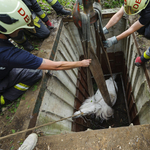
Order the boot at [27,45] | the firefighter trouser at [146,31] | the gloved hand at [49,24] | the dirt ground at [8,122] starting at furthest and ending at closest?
the gloved hand at [49,24] < the boot at [27,45] < the firefighter trouser at [146,31] < the dirt ground at [8,122]

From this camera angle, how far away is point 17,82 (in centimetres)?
302

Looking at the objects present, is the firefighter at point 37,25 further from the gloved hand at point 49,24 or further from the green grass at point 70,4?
the green grass at point 70,4

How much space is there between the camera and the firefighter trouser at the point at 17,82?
296cm

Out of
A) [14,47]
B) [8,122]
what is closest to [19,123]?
[8,122]

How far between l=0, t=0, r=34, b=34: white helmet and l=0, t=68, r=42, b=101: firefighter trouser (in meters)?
1.15

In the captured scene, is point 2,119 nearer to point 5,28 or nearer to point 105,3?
point 5,28

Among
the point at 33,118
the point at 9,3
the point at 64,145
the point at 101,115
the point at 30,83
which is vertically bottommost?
the point at 101,115

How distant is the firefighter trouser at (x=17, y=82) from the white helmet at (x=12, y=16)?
3.76 feet

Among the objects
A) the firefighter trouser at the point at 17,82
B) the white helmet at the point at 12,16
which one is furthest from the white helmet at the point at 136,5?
the firefighter trouser at the point at 17,82

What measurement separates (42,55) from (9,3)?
1.72m

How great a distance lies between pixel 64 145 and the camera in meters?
2.18

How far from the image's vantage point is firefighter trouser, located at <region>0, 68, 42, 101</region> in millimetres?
2957

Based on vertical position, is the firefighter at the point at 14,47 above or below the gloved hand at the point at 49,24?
above

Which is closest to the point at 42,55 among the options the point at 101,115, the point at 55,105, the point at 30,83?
the point at 30,83
